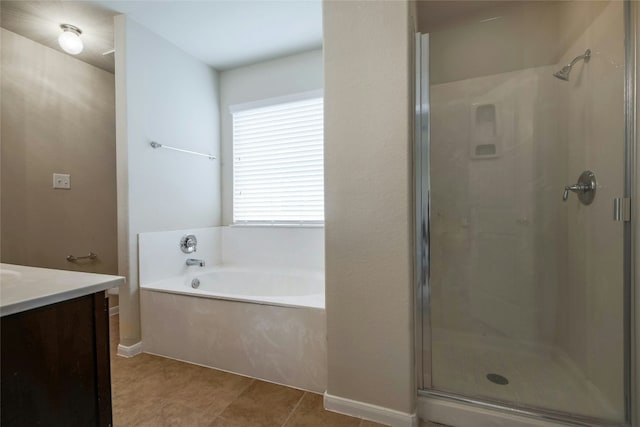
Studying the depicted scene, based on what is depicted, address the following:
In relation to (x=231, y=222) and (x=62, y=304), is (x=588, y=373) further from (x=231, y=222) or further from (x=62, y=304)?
(x=231, y=222)

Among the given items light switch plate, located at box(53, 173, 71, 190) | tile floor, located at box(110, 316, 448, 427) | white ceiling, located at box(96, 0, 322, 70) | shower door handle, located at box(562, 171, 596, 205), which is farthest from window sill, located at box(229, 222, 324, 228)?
shower door handle, located at box(562, 171, 596, 205)

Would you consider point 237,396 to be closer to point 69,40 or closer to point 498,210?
point 498,210

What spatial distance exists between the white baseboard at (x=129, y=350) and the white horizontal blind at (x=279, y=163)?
1.27 m

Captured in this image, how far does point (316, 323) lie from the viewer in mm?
1539

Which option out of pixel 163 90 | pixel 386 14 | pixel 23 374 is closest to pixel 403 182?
pixel 386 14

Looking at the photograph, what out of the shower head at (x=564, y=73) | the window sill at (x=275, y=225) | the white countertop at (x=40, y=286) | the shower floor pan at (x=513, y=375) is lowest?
the shower floor pan at (x=513, y=375)

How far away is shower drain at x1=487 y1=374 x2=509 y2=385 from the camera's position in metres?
1.47

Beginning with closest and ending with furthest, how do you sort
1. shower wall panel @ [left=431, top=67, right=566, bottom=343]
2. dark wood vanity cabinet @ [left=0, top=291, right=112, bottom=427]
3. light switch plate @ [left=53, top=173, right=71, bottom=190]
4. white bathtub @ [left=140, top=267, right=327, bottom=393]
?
dark wood vanity cabinet @ [left=0, top=291, right=112, bottom=427] → white bathtub @ [left=140, top=267, right=327, bottom=393] → shower wall panel @ [left=431, top=67, right=566, bottom=343] → light switch plate @ [left=53, top=173, right=71, bottom=190]

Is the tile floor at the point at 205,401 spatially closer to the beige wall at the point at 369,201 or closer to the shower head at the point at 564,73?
the beige wall at the point at 369,201

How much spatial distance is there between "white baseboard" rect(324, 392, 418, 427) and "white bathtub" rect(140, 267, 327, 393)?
0.14 metres

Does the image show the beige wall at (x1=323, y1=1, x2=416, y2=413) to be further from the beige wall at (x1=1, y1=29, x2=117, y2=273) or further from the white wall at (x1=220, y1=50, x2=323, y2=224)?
the beige wall at (x1=1, y1=29, x2=117, y2=273)

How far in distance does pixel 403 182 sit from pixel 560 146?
3.94ft

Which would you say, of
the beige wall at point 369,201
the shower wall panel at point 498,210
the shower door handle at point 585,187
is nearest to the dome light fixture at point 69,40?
the beige wall at point 369,201

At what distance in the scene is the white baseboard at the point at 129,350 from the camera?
1.99 metres
